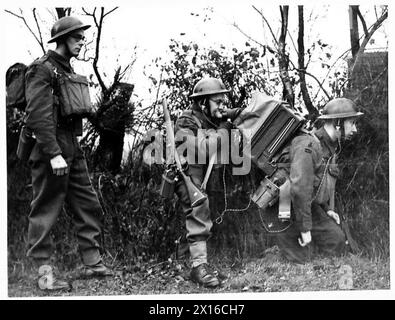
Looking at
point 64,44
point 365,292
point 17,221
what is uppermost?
point 64,44

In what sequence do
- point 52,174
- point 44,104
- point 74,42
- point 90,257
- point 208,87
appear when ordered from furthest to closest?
point 208,87
point 90,257
point 74,42
point 52,174
point 44,104

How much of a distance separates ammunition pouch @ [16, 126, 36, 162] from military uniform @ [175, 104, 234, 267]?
1.43 metres

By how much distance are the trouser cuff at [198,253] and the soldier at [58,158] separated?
2.72ft

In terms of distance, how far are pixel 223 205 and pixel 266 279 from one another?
0.83m

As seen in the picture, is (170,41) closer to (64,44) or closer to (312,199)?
(64,44)

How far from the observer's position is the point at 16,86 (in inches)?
340

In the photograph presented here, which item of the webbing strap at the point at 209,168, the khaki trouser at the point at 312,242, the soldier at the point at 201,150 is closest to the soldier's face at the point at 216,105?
the soldier at the point at 201,150

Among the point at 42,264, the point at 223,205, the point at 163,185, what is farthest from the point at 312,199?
the point at 42,264

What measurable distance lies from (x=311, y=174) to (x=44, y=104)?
2637 millimetres

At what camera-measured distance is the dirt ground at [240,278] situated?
8.83 m

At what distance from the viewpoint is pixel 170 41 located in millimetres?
9078

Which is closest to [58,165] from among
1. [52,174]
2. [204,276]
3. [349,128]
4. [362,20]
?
[52,174]

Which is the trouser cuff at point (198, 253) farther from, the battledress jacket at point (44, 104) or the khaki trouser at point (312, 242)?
the battledress jacket at point (44, 104)

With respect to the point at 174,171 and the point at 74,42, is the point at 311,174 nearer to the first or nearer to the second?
the point at 174,171
